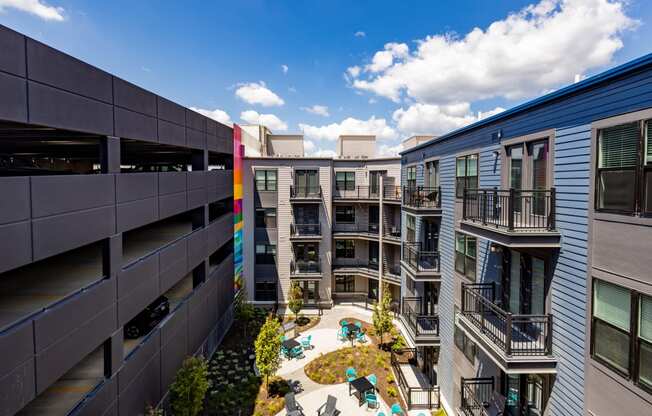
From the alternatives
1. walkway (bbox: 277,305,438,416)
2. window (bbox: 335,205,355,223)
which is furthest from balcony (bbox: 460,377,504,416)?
window (bbox: 335,205,355,223)

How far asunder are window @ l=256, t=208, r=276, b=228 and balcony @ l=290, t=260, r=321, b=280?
3.91 meters

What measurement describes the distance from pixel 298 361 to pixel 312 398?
3620 mm

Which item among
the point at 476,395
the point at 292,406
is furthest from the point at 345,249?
the point at 476,395

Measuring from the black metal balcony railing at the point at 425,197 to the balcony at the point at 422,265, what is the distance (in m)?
2.18

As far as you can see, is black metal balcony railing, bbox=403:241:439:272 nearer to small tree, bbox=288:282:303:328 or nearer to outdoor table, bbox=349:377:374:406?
outdoor table, bbox=349:377:374:406

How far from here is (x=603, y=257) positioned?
260 inches

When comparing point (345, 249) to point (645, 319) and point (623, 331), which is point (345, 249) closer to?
point (623, 331)

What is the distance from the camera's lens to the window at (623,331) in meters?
5.71

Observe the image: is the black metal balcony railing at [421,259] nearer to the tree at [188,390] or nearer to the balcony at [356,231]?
the balcony at [356,231]

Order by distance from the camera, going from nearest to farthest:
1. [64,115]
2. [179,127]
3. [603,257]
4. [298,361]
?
[603,257] → [64,115] → [179,127] → [298,361]

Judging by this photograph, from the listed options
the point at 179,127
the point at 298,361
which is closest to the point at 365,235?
the point at 298,361

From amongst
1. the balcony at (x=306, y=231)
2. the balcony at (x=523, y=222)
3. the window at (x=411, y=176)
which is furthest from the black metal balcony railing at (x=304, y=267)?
the balcony at (x=523, y=222)

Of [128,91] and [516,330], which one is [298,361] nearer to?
[516,330]

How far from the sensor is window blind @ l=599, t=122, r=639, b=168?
5.98m
